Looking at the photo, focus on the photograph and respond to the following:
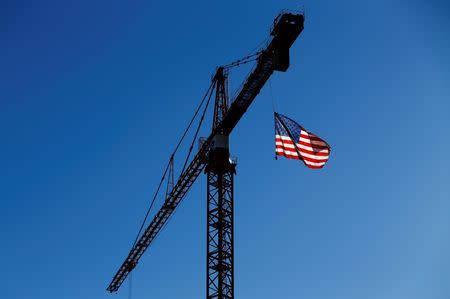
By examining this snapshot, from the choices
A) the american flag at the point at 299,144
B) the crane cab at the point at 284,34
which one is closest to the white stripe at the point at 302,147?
the american flag at the point at 299,144

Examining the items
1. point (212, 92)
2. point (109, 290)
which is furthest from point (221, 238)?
point (109, 290)

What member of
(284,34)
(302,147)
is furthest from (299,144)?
(284,34)

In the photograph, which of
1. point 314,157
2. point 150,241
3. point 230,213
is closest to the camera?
point 314,157

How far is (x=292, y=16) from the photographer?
66.2 meters

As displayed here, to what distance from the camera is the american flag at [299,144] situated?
59.4 m

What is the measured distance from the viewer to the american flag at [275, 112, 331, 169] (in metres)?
59.4

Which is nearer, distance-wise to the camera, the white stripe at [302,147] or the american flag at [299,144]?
the american flag at [299,144]

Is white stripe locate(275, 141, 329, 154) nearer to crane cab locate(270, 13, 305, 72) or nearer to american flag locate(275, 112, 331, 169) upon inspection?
american flag locate(275, 112, 331, 169)

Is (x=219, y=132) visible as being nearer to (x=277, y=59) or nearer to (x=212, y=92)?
(x=212, y=92)

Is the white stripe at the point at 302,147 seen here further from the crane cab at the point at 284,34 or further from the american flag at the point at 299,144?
the crane cab at the point at 284,34

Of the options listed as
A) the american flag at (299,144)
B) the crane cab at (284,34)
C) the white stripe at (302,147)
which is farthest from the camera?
the crane cab at (284,34)

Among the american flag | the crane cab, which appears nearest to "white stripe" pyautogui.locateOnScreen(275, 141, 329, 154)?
the american flag

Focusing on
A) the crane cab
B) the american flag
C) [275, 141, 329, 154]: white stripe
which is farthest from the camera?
the crane cab

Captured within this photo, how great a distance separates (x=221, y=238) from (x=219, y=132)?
1148 centimetres
